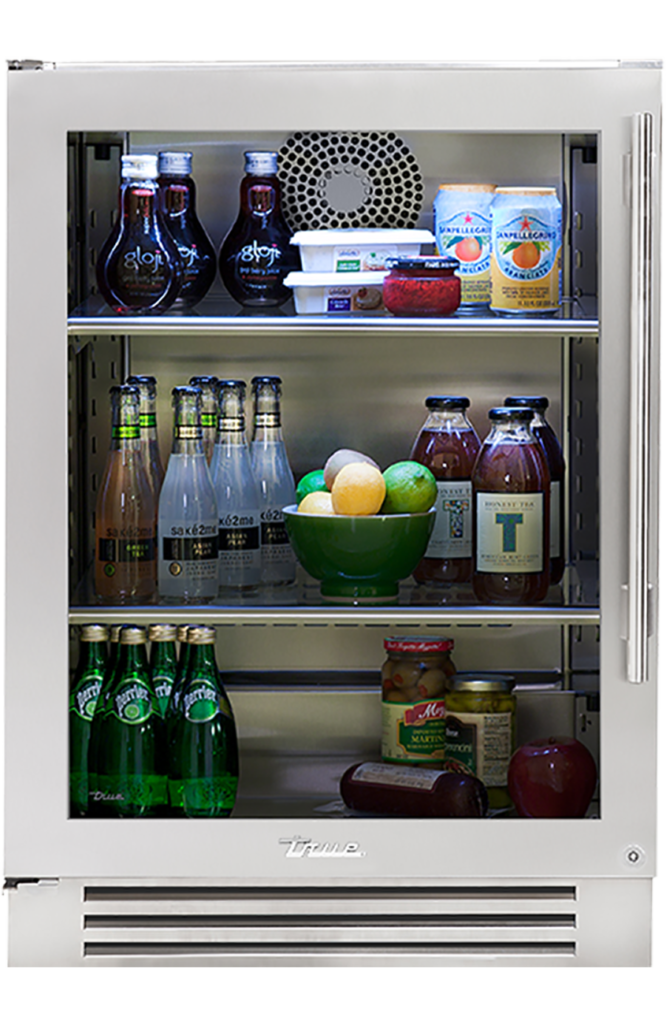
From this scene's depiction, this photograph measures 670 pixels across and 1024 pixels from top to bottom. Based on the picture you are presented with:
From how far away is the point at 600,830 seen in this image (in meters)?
2.67

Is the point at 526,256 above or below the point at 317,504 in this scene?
above

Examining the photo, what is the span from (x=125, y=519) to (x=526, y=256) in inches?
34.9

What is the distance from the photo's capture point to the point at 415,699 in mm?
3004

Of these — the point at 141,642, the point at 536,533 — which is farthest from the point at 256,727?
the point at 536,533

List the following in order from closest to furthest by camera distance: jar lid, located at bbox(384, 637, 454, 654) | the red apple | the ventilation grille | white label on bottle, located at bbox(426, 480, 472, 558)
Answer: the ventilation grille → the red apple → white label on bottle, located at bbox(426, 480, 472, 558) → jar lid, located at bbox(384, 637, 454, 654)

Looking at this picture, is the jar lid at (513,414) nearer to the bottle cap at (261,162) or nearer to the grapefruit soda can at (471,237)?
the grapefruit soda can at (471,237)

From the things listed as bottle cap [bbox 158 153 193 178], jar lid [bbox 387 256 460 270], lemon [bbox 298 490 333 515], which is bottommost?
lemon [bbox 298 490 333 515]

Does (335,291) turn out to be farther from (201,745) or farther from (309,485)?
(201,745)

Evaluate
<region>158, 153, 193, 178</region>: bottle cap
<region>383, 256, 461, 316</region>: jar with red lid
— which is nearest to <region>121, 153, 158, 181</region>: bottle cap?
<region>158, 153, 193, 178</region>: bottle cap

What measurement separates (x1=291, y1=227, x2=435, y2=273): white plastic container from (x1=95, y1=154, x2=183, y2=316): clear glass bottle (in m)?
0.26

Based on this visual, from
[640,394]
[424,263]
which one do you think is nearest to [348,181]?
[424,263]

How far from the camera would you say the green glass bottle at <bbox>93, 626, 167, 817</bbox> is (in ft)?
9.06

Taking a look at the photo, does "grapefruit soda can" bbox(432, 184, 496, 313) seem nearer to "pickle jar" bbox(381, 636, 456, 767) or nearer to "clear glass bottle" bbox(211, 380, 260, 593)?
"clear glass bottle" bbox(211, 380, 260, 593)

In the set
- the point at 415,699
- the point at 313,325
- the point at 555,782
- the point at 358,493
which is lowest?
the point at 555,782
